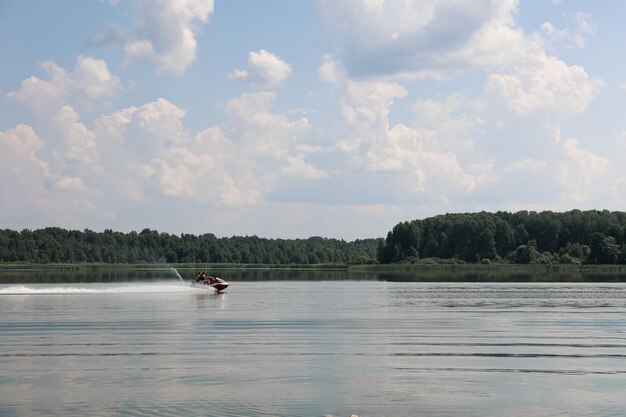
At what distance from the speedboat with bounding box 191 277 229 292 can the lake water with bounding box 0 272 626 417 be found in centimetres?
3793

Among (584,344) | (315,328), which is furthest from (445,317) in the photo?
(584,344)

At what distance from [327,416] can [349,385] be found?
22.2 ft

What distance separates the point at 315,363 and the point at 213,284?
70.4m

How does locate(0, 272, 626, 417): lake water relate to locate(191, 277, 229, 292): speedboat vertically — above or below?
below

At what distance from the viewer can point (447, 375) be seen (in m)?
32.7

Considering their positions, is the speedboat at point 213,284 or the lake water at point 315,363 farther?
the speedboat at point 213,284

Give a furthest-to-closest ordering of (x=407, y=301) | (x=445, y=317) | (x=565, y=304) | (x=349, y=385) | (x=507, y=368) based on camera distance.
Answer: (x=407, y=301)
(x=565, y=304)
(x=445, y=317)
(x=507, y=368)
(x=349, y=385)

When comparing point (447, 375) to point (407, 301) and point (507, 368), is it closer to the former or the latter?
point (507, 368)

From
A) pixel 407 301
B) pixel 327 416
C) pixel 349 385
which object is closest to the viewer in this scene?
pixel 327 416

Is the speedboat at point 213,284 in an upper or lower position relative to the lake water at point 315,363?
upper

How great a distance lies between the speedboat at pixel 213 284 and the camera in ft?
344

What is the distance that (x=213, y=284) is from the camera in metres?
106

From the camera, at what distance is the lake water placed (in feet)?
90.2

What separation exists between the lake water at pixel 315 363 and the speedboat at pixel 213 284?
3793cm
